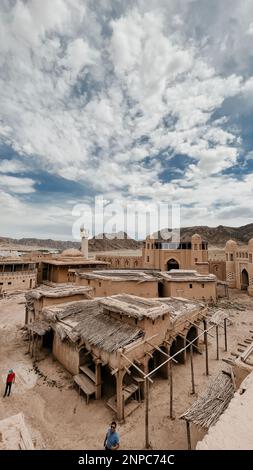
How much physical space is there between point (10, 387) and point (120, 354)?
5.95 m

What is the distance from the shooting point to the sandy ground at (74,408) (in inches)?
319

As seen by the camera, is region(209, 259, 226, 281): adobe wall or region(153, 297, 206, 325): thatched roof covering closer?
region(153, 297, 206, 325): thatched roof covering

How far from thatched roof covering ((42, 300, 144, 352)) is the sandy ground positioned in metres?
2.40

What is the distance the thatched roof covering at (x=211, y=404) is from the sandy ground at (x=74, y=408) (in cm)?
201

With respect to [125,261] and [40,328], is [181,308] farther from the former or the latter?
[125,261]

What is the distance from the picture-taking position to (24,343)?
16141 millimetres

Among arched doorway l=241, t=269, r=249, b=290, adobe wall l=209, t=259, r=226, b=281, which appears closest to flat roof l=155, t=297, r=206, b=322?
arched doorway l=241, t=269, r=249, b=290

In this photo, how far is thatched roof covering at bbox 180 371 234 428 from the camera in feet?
21.1

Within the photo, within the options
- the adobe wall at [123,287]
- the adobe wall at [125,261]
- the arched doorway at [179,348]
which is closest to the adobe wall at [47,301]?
the adobe wall at [123,287]

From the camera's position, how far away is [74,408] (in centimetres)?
976

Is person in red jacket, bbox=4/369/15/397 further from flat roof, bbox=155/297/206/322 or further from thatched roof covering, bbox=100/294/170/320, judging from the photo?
flat roof, bbox=155/297/206/322

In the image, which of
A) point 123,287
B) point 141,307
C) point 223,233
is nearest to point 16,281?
point 123,287

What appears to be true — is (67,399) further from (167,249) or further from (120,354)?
Result: (167,249)
